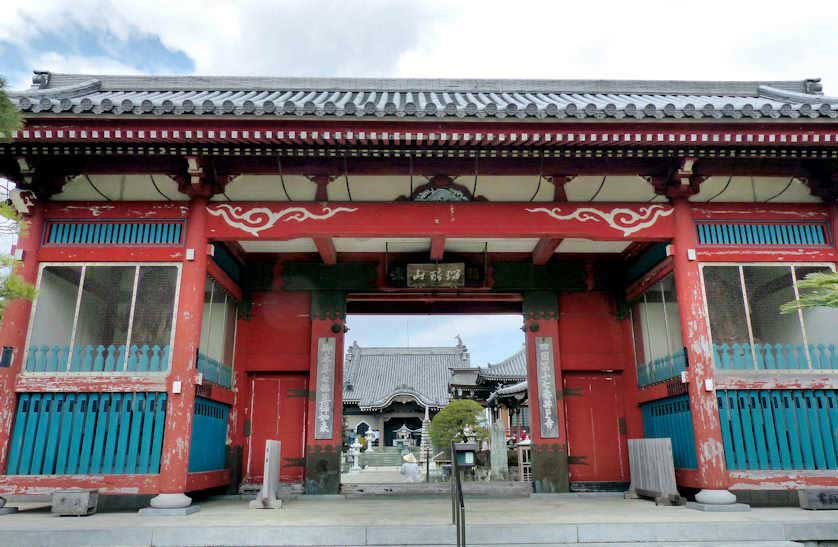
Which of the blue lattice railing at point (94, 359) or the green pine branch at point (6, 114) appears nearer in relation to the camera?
the green pine branch at point (6, 114)

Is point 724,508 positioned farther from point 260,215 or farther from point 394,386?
point 394,386

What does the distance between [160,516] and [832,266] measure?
9.09 metres

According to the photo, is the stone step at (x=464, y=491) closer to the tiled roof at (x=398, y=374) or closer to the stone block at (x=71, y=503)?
the stone block at (x=71, y=503)

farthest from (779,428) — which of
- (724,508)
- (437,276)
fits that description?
(437,276)

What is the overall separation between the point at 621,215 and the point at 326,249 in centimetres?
455

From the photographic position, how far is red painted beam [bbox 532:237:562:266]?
9.30 meters

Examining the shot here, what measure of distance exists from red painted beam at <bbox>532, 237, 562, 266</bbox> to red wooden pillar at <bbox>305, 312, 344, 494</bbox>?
11.7 ft

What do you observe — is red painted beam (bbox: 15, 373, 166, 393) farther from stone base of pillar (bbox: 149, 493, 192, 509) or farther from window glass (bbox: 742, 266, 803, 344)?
window glass (bbox: 742, 266, 803, 344)

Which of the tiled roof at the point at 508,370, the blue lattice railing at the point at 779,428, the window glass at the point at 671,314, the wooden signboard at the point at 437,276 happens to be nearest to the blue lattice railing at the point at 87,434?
the wooden signboard at the point at 437,276

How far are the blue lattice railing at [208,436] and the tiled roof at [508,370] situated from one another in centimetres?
2018

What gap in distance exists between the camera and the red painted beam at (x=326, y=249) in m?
9.02

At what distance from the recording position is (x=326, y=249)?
31.3ft

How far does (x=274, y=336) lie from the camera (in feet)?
34.1

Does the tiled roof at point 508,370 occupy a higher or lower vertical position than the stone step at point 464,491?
higher
